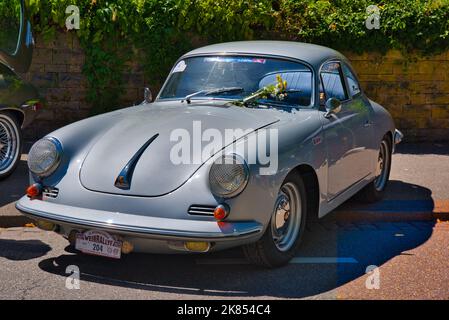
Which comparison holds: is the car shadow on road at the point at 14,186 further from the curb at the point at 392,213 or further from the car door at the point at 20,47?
the curb at the point at 392,213

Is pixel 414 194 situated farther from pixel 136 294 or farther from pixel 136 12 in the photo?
pixel 136 12

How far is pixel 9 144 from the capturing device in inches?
306

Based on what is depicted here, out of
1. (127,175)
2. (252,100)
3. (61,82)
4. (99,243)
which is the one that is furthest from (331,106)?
(61,82)

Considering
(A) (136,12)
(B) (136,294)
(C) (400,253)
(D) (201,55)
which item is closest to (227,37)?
(A) (136,12)

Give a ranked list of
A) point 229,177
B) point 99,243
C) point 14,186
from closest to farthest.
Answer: point 229,177 → point 99,243 → point 14,186

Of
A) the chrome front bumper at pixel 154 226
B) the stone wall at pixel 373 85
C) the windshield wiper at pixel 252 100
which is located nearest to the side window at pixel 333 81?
the windshield wiper at pixel 252 100

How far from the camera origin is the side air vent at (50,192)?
16.1 ft

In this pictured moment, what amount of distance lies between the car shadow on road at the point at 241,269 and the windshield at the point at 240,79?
124 centimetres

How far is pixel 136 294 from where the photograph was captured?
4504 mm

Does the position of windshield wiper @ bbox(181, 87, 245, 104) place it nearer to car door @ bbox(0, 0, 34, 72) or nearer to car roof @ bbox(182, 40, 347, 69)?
car roof @ bbox(182, 40, 347, 69)

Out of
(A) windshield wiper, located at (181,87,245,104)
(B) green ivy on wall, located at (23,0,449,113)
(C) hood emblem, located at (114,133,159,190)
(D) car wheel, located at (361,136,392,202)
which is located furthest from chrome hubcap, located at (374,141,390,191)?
(C) hood emblem, located at (114,133,159,190)

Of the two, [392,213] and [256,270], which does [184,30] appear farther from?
[256,270]

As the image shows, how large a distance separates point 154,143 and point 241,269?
42.8 inches
